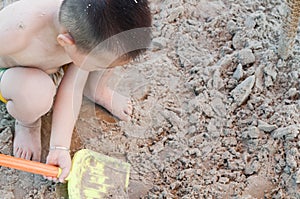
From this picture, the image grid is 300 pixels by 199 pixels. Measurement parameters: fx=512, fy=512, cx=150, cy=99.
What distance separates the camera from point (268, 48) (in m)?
1.68

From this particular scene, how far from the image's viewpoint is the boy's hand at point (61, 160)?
4.59 feet

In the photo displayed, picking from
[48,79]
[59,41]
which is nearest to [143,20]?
[59,41]

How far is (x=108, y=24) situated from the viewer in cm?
114

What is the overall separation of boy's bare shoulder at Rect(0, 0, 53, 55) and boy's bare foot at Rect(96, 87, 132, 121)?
1.20 feet

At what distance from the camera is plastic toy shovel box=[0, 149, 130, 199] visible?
4.65 ft

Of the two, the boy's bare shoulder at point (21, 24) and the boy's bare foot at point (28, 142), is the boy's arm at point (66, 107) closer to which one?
the boy's bare foot at point (28, 142)

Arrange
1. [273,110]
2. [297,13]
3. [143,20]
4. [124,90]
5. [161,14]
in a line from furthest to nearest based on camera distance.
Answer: [161,14] < [124,90] < [273,110] < [297,13] < [143,20]

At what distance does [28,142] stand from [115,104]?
30 cm

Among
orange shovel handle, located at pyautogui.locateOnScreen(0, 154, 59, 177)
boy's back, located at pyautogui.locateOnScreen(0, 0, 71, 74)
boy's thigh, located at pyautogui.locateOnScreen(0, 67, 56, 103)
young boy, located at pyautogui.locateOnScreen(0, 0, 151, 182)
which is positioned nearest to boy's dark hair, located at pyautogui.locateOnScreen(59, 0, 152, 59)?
young boy, located at pyautogui.locateOnScreen(0, 0, 151, 182)

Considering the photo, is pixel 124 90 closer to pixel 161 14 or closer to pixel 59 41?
pixel 161 14

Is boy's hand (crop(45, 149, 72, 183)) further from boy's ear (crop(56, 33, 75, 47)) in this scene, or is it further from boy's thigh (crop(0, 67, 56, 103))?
boy's ear (crop(56, 33, 75, 47))

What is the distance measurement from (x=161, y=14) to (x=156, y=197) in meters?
0.67

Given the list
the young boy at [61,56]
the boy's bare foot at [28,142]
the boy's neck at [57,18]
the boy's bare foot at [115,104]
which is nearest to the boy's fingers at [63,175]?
the young boy at [61,56]

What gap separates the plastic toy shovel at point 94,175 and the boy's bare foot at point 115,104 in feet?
0.57
